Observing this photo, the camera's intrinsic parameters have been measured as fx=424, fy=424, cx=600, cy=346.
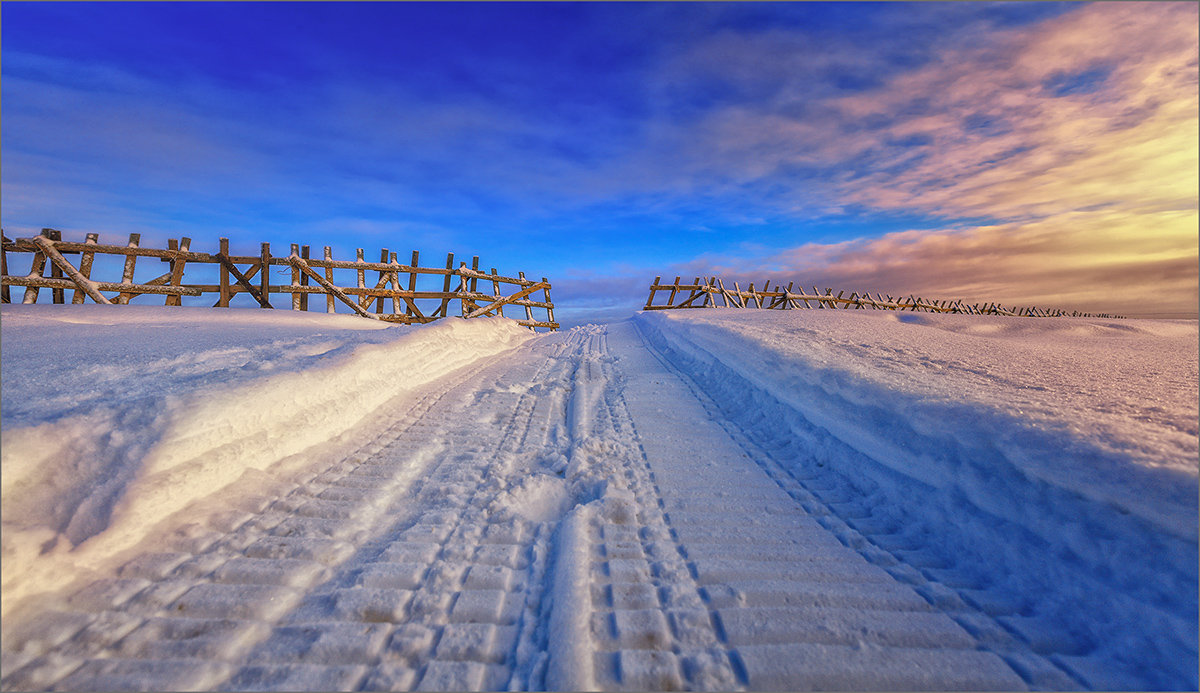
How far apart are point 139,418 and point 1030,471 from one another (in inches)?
213

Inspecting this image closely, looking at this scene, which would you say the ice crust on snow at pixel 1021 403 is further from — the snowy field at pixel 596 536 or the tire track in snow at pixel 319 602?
the tire track in snow at pixel 319 602

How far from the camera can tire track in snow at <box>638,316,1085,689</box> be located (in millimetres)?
1753

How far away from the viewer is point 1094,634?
1836mm

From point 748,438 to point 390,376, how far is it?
4.37 metres

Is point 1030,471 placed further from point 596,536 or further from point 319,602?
point 319,602

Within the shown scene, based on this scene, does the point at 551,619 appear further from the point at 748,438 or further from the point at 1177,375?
the point at 1177,375

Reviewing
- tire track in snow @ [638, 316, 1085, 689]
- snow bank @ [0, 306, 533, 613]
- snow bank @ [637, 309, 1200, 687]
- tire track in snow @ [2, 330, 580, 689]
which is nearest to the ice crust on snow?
snow bank @ [637, 309, 1200, 687]

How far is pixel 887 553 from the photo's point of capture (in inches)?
97.1

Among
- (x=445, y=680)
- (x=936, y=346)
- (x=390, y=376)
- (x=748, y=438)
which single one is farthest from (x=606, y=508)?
(x=936, y=346)

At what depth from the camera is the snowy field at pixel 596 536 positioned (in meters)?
1.68

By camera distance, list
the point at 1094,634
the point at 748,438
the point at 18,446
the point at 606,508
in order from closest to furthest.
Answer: the point at 1094,634
the point at 18,446
the point at 606,508
the point at 748,438

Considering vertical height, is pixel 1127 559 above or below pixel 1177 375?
below

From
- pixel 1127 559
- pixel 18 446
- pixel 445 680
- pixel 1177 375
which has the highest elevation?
pixel 1177 375

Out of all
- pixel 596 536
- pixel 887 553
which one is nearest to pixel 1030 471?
pixel 887 553
